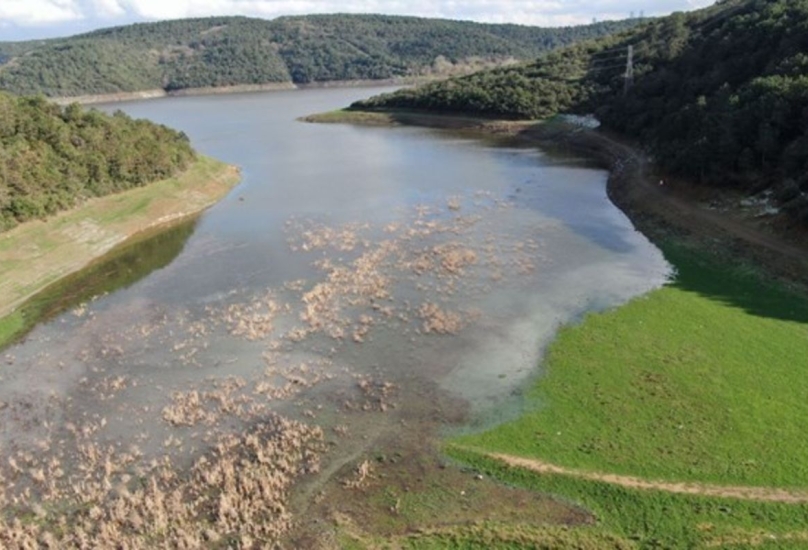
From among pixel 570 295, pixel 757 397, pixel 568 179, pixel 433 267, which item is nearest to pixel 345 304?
pixel 433 267

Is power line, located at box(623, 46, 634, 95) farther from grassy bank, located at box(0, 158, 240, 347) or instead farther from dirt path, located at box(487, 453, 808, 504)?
dirt path, located at box(487, 453, 808, 504)

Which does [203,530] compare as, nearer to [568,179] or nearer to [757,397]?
[757,397]

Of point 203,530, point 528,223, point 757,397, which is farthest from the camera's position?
point 528,223

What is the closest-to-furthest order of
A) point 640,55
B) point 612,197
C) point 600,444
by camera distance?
point 600,444
point 612,197
point 640,55

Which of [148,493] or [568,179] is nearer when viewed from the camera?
[148,493]

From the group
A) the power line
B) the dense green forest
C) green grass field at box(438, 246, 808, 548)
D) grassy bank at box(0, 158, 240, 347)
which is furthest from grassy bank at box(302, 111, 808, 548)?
the power line

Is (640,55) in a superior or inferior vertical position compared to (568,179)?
superior

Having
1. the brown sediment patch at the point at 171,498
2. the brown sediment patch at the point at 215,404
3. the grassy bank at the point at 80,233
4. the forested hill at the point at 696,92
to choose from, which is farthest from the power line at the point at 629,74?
the brown sediment patch at the point at 171,498
